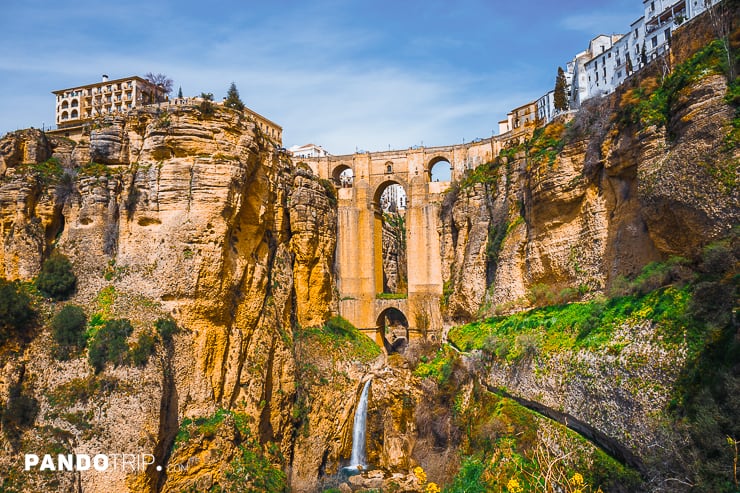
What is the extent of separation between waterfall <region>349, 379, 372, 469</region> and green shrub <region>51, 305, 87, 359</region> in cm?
1400

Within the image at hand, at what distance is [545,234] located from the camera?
2727 cm

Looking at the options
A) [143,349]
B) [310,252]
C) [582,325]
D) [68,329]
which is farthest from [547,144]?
[68,329]

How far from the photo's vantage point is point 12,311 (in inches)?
851

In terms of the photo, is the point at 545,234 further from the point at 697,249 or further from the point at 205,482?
the point at 205,482

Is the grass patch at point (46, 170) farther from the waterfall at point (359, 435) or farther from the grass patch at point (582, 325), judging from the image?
the grass patch at point (582, 325)

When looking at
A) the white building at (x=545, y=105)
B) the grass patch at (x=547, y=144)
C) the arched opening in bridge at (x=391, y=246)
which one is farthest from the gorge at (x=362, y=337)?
the white building at (x=545, y=105)

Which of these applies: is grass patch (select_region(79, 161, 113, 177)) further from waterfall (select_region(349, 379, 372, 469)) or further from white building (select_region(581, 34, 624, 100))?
white building (select_region(581, 34, 624, 100))

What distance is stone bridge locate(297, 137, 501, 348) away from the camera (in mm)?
38125

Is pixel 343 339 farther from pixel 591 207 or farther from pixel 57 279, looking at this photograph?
pixel 591 207

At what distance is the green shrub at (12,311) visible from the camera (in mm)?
21453

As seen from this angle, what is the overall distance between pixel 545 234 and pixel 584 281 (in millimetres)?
3634

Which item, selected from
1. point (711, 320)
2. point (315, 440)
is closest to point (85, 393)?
point (315, 440)

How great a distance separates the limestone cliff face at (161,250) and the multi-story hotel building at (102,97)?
2245 centimetres

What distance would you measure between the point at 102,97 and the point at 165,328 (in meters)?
36.5
